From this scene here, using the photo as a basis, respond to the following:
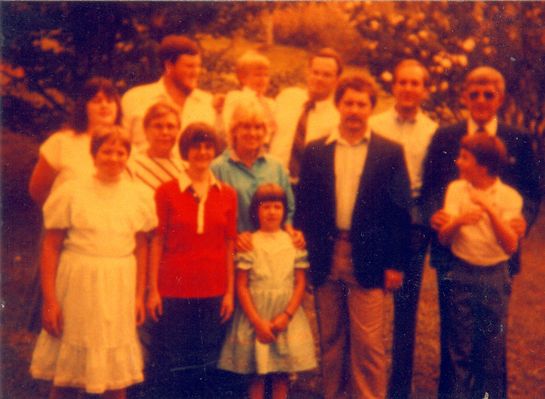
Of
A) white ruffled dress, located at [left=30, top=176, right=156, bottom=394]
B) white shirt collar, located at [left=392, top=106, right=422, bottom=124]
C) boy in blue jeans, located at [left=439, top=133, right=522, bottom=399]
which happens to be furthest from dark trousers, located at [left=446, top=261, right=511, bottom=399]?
white ruffled dress, located at [left=30, top=176, right=156, bottom=394]

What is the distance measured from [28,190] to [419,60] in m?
2.42

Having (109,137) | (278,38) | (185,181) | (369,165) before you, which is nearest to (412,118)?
(369,165)

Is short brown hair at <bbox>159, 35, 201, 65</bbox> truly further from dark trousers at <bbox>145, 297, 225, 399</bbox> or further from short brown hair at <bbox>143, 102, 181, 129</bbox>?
dark trousers at <bbox>145, 297, 225, 399</bbox>

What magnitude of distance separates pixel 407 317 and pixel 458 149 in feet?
3.38

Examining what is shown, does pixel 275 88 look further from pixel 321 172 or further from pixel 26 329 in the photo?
pixel 26 329

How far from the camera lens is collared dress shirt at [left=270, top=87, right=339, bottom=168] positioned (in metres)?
4.09

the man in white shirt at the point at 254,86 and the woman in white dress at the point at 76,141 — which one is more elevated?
the man in white shirt at the point at 254,86

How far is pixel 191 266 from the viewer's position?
12.8ft

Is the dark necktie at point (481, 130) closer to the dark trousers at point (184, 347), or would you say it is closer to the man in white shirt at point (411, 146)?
the man in white shirt at point (411, 146)

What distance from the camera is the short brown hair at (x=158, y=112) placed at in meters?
3.99

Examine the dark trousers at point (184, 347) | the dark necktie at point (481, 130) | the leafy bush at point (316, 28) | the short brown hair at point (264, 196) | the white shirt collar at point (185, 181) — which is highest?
the leafy bush at point (316, 28)

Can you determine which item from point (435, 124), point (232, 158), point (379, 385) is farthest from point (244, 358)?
point (435, 124)

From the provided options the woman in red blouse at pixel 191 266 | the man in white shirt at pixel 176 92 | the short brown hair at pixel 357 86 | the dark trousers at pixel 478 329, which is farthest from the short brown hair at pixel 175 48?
the dark trousers at pixel 478 329

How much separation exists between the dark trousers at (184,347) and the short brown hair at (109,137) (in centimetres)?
90
